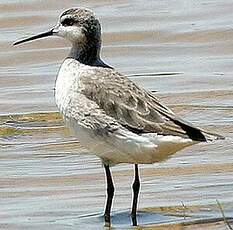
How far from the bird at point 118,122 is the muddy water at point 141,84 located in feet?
1.22

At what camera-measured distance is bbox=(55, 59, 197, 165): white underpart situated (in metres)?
8.17

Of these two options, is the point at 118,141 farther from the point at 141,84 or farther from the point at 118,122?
the point at 141,84

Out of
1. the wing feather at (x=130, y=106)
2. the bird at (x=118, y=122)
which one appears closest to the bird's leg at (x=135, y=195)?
the bird at (x=118, y=122)

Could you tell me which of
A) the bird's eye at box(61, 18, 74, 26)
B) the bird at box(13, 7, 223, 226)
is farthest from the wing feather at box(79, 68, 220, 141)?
the bird's eye at box(61, 18, 74, 26)

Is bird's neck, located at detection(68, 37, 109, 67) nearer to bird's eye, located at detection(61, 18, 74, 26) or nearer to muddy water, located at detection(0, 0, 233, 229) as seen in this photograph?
bird's eye, located at detection(61, 18, 74, 26)

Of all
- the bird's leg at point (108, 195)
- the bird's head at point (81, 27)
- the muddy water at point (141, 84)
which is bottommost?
the muddy water at point (141, 84)

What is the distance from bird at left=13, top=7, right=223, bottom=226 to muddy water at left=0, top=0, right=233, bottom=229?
0.37 meters

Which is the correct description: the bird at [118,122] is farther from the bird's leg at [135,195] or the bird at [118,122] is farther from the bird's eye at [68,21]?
the bird's eye at [68,21]

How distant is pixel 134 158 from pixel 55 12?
7006 mm

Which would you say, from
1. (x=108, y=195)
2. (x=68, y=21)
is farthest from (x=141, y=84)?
(x=108, y=195)

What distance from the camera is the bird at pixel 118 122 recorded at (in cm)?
818

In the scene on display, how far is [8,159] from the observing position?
9883mm

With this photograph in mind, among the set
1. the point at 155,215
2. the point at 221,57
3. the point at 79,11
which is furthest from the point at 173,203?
the point at 221,57

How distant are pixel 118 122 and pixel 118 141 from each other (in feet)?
0.46
